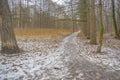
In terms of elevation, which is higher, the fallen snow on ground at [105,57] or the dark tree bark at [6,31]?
the dark tree bark at [6,31]

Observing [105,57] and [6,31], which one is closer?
[105,57]

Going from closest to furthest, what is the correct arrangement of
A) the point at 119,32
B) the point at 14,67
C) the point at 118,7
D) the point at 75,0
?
the point at 14,67 < the point at 119,32 < the point at 118,7 < the point at 75,0

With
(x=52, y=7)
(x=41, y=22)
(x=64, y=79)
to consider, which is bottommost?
(x=64, y=79)

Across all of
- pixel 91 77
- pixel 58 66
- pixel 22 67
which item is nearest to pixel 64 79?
pixel 91 77

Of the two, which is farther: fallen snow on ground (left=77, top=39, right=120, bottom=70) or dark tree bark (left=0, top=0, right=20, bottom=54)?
dark tree bark (left=0, top=0, right=20, bottom=54)

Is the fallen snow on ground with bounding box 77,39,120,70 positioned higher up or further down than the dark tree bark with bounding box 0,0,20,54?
further down

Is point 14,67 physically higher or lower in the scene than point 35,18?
lower

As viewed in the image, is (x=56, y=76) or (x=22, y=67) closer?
(x=56, y=76)

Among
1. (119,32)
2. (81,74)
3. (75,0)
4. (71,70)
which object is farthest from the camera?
(75,0)

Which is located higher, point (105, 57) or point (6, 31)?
point (6, 31)

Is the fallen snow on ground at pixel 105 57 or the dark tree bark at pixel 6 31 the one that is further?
the dark tree bark at pixel 6 31

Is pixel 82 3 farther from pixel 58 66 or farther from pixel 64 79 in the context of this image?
pixel 64 79

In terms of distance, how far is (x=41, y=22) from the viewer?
3956 cm

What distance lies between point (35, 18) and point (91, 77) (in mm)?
38085
